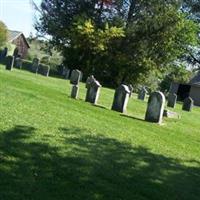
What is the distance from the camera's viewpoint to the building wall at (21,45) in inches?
3382

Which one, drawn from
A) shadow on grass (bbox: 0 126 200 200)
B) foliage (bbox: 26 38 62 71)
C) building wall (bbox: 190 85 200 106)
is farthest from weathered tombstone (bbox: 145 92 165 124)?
building wall (bbox: 190 85 200 106)

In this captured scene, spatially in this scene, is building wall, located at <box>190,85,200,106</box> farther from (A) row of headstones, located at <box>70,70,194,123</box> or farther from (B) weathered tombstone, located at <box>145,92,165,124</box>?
(B) weathered tombstone, located at <box>145,92,165,124</box>

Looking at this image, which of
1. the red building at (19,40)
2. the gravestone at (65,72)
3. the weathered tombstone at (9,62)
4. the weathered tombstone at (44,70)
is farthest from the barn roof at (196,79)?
the weathered tombstone at (9,62)

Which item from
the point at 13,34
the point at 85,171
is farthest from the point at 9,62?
the point at 13,34

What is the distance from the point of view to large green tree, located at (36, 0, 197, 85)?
46688mm

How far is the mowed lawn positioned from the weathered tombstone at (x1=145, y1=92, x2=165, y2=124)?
9.01ft

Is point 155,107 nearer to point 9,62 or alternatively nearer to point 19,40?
point 9,62

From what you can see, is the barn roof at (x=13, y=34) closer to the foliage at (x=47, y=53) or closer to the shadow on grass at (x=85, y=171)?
the foliage at (x=47, y=53)

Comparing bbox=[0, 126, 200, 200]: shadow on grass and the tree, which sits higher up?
the tree

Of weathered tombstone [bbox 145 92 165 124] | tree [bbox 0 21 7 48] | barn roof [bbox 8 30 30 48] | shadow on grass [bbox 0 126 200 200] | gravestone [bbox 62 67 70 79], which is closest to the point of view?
shadow on grass [bbox 0 126 200 200]

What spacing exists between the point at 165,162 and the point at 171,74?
47.5 m

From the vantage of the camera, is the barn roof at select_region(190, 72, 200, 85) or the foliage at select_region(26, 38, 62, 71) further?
the barn roof at select_region(190, 72, 200, 85)

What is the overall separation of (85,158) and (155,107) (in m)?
8.79

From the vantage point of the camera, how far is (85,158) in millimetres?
9656
